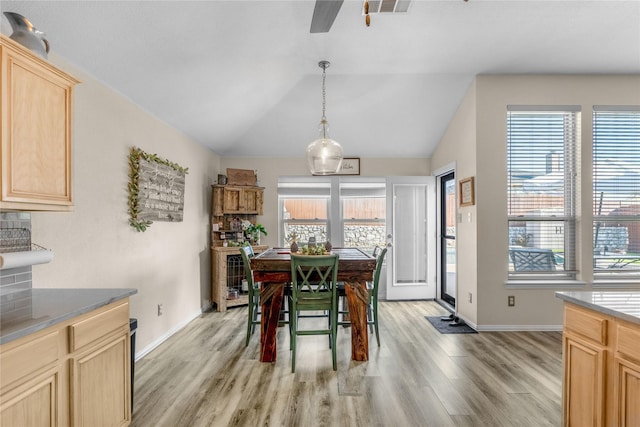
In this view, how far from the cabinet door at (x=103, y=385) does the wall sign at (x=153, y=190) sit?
151 centimetres

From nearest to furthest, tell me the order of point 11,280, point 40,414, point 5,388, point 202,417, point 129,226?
1. point 5,388
2. point 40,414
3. point 11,280
4. point 202,417
5. point 129,226

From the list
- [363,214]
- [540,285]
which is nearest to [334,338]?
[540,285]

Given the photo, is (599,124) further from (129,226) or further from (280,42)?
(129,226)

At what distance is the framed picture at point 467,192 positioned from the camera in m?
4.13

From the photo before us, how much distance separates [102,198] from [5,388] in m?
1.78

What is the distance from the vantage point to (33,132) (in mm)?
1681

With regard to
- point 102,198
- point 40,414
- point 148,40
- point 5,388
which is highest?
point 148,40

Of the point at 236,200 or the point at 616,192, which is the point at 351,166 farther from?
the point at 616,192

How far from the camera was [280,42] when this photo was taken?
3.19m

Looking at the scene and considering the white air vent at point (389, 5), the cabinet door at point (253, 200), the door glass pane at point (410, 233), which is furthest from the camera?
the door glass pane at point (410, 233)

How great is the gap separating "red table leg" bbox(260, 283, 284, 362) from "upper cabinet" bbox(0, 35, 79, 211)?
179 centimetres

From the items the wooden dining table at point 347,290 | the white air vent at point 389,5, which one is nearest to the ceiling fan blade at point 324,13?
the white air vent at point 389,5

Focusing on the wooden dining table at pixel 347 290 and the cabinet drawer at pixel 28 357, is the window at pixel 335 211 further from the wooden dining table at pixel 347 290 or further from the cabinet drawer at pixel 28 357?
the cabinet drawer at pixel 28 357

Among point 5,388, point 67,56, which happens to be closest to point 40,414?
point 5,388
